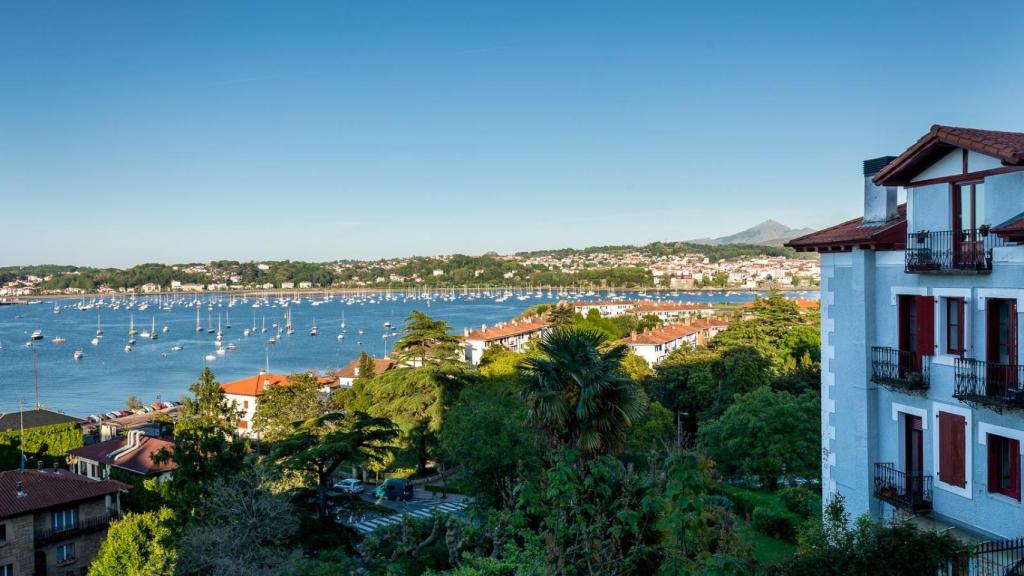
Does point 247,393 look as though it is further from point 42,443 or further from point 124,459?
point 124,459

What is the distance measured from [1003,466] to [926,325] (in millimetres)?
2135

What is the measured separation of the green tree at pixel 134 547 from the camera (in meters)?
19.6

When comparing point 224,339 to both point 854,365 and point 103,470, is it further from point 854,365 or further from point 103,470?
point 854,365

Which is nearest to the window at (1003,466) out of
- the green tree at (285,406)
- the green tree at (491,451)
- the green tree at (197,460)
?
the green tree at (491,451)

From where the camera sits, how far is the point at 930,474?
11047 mm

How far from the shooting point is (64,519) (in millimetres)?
26016

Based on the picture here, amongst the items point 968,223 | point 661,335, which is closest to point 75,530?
point 968,223

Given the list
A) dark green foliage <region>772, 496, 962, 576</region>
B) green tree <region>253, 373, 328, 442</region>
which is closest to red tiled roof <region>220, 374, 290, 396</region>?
green tree <region>253, 373, 328, 442</region>

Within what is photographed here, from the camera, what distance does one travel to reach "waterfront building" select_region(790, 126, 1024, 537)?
384 inches

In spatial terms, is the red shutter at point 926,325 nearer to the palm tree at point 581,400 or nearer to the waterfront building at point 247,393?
the palm tree at point 581,400

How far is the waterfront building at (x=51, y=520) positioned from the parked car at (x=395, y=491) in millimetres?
10648

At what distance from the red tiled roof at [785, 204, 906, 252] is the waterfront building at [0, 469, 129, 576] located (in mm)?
25192

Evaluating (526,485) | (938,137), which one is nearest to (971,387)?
(938,137)

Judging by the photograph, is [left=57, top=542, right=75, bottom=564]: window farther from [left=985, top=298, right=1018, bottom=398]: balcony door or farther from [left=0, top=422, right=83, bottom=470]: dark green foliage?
[left=985, top=298, right=1018, bottom=398]: balcony door
